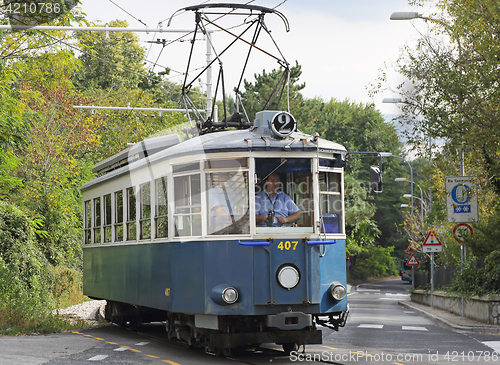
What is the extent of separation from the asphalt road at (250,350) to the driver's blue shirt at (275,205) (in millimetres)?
2088

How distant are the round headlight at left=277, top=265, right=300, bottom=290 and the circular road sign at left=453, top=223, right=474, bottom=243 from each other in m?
9.01

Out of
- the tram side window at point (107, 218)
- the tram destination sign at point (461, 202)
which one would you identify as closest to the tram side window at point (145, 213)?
the tram side window at point (107, 218)

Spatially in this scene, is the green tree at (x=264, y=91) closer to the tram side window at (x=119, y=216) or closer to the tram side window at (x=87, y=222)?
the tram side window at (x=87, y=222)

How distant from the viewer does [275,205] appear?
1030 cm

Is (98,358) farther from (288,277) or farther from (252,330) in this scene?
(288,277)

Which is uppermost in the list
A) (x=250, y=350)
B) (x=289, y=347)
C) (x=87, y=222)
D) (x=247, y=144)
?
(x=247, y=144)

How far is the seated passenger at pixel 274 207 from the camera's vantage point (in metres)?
10.2

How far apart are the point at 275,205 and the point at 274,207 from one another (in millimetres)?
35

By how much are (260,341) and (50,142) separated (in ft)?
62.3

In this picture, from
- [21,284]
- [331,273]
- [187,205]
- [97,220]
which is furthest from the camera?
[21,284]

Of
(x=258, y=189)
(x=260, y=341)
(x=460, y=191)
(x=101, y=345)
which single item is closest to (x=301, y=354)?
(x=260, y=341)

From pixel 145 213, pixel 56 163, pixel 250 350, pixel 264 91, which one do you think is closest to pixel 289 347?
pixel 250 350

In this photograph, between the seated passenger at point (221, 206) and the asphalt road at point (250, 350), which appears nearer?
the seated passenger at point (221, 206)

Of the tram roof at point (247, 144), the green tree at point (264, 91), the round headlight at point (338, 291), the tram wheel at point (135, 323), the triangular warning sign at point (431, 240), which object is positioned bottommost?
the tram wheel at point (135, 323)
